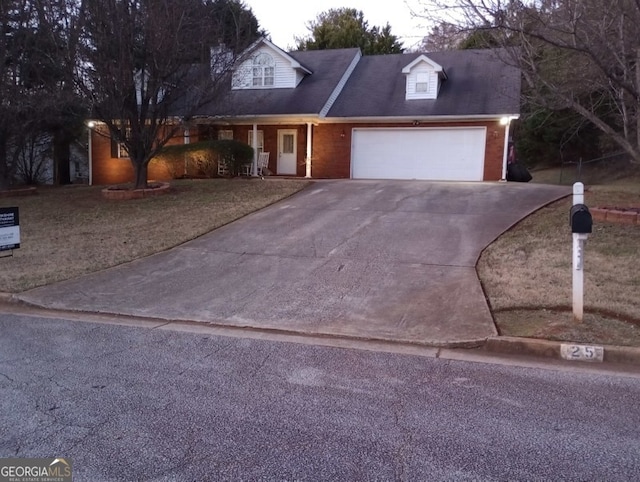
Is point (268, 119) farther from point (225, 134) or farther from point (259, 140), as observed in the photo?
point (225, 134)

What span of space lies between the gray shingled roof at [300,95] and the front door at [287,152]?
4.84 feet

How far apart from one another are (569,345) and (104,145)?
79.3ft

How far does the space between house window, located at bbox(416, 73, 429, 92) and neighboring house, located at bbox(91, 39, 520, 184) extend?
0.13 feet

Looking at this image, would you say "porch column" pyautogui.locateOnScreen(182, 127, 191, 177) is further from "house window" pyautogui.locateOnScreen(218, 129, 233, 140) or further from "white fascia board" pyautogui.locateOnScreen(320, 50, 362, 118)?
"white fascia board" pyautogui.locateOnScreen(320, 50, 362, 118)

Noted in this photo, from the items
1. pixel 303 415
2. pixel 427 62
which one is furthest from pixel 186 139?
pixel 303 415

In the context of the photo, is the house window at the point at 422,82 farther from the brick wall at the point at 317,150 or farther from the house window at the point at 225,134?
the house window at the point at 225,134

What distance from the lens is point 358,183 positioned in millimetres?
18297

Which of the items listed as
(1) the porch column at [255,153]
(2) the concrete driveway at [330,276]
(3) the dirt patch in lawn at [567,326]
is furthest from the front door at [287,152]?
(3) the dirt patch in lawn at [567,326]

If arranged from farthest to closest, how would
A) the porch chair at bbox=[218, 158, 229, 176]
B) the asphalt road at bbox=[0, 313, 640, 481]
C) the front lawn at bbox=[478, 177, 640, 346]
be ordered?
the porch chair at bbox=[218, 158, 229, 176] → the front lawn at bbox=[478, 177, 640, 346] → the asphalt road at bbox=[0, 313, 640, 481]

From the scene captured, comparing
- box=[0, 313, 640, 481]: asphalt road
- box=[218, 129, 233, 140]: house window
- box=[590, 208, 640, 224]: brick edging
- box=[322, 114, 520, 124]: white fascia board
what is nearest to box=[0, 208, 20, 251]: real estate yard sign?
box=[0, 313, 640, 481]: asphalt road

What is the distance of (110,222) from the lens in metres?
13.7

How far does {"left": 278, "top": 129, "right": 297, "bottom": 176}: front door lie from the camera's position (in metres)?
23.0

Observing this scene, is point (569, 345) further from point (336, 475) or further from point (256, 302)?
point (256, 302)

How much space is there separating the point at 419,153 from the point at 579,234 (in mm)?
15355
